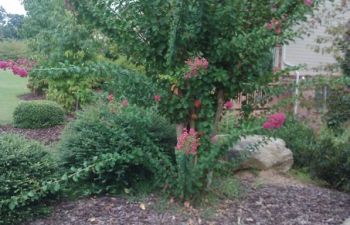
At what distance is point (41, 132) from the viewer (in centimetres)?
785

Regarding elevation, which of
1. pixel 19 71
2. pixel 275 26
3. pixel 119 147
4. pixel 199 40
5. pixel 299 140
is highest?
pixel 275 26

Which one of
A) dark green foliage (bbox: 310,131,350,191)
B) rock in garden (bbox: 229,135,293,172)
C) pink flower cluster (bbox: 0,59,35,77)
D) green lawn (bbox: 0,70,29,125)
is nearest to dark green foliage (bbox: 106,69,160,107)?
pink flower cluster (bbox: 0,59,35,77)

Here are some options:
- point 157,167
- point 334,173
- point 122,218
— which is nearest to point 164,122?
point 157,167

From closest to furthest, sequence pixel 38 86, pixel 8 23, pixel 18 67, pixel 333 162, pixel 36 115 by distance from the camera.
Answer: pixel 18 67 < pixel 333 162 < pixel 36 115 < pixel 38 86 < pixel 8 23

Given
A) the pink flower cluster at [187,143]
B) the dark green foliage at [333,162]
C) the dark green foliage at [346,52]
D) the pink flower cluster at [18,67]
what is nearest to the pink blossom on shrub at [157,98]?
the pink flower cluster at [187,143]

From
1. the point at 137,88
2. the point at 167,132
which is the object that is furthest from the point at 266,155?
the point at 137,88

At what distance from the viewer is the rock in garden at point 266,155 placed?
5258mm

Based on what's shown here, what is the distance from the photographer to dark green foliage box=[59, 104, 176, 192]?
13.3ft

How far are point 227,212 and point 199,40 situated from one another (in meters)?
1.56

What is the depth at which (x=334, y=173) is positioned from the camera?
532 centimetres

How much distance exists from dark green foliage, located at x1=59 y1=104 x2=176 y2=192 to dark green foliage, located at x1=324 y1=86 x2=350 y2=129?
2.74m

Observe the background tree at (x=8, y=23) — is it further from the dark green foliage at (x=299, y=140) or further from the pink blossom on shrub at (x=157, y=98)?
the pink blossom on shrub at (x=157, y=98)

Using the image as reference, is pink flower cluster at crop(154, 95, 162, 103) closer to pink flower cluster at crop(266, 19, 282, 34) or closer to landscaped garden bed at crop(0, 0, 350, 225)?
landscaped garden bed at crop(0, 0, 350, 225)

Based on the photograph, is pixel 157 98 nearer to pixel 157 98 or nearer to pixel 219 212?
pixel 157 98
